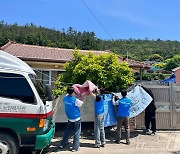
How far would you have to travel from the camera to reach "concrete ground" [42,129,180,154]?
8102mm

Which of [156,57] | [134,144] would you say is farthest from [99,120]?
[156,57]

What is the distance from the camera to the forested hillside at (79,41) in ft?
161

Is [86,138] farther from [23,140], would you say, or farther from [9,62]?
[9,62]

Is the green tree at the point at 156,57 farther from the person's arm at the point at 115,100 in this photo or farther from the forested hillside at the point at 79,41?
the person's arm at the point at 115,100

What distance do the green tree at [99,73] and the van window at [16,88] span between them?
344 centimetres

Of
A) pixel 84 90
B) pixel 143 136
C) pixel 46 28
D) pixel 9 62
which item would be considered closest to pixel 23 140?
pixel 9 62

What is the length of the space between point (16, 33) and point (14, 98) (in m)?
54.7

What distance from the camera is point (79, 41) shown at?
183 ft

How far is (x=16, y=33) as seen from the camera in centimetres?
5875

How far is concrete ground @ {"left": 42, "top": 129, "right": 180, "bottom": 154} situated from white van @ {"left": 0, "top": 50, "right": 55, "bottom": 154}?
1.46 metres

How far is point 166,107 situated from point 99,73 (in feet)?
10.3

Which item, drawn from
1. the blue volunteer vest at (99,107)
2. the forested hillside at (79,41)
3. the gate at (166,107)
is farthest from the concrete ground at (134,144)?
the forested hillside at (79,41)

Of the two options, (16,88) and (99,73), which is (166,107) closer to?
(99,73)

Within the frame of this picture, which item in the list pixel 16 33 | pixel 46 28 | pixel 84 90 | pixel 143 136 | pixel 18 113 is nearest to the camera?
pixel 18 113
